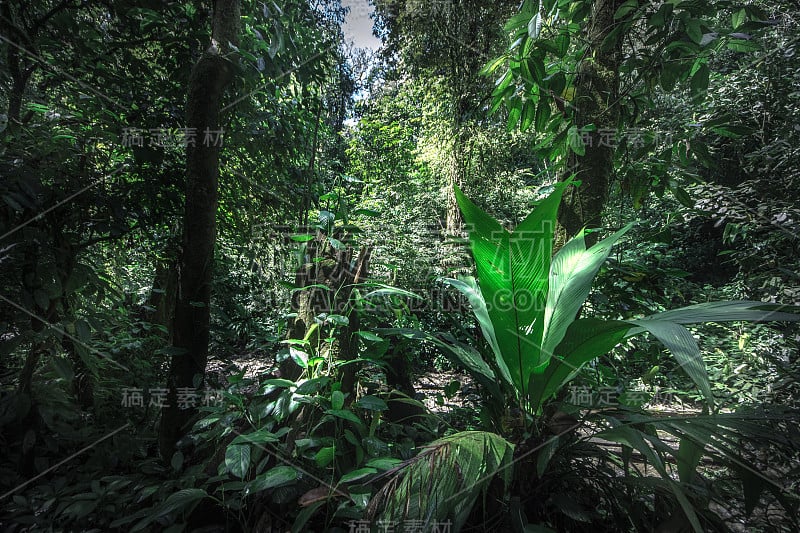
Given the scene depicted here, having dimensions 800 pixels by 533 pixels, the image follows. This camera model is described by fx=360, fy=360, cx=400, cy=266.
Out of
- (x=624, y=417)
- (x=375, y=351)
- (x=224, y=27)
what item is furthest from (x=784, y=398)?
(x=224, y=27)

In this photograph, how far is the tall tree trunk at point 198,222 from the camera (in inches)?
Answer: 53.9

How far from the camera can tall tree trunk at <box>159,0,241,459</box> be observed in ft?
4.50

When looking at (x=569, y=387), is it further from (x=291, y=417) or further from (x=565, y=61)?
(x=565, y=61)

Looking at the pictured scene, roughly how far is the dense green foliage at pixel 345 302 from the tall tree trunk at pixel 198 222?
10mm

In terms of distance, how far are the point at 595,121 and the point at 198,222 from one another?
64.4 inches

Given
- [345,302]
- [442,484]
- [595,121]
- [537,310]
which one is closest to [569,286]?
[537,310]

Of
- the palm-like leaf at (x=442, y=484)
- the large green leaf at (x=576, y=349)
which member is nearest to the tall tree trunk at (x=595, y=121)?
the large green leaf at (x=576, y=349)

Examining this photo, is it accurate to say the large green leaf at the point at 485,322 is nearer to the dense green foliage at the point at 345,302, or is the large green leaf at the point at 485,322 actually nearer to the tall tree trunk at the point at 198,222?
the dense green foliage at the point at 345,302

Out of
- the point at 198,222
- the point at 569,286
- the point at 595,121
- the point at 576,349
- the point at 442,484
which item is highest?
the point at 595,121

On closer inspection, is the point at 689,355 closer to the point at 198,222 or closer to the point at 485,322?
the point at 485,322

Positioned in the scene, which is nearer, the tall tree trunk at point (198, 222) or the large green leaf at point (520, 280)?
the large green leaf at point (520, 280)

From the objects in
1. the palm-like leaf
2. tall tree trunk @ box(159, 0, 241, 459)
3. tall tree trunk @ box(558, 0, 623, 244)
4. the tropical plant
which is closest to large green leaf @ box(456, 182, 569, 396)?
the tropical plant

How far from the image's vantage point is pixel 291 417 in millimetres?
1126

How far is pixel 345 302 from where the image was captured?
4.04 feet
